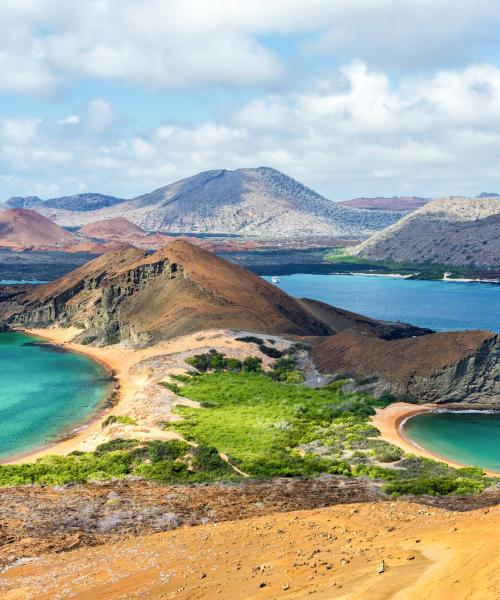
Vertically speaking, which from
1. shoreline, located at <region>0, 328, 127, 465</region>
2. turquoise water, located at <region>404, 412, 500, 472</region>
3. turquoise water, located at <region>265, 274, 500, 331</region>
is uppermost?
turquoise water, located at <region>265, 274, 500, 331</region>

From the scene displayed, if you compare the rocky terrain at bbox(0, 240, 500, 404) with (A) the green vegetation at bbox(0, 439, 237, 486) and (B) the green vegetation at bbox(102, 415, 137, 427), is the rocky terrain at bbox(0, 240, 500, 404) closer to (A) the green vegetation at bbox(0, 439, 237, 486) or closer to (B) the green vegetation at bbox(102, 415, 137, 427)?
(B) the green vegetation at bbox(102, 415, 137, 427)

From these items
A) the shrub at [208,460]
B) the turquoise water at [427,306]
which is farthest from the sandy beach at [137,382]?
the turquoise water at [427,306]

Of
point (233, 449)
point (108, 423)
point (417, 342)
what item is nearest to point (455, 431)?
point (417, 342)

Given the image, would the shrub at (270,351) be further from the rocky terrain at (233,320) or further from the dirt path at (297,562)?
the dirt path at (297,562)

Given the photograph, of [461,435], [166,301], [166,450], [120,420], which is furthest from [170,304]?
[166,450]

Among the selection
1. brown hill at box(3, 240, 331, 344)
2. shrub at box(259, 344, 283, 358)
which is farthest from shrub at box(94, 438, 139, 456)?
brown hill at box(3, 240, 331, 344)

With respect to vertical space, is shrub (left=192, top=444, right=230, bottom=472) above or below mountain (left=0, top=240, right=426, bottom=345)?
below
